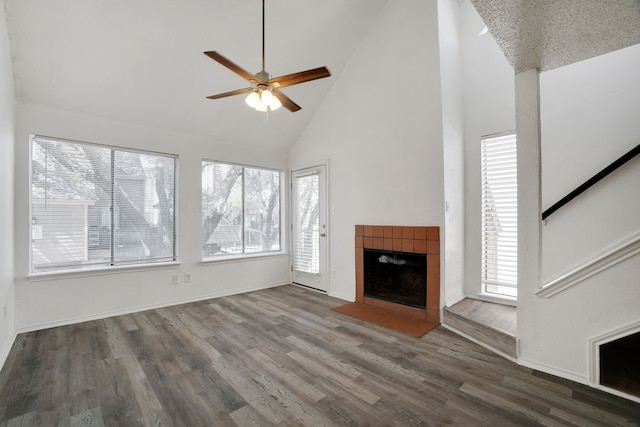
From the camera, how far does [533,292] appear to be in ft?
7.55

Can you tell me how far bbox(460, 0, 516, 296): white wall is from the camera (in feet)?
11.5

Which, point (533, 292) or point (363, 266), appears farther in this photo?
point (363, 266)

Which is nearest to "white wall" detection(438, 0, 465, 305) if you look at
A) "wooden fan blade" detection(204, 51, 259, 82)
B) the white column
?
the white column

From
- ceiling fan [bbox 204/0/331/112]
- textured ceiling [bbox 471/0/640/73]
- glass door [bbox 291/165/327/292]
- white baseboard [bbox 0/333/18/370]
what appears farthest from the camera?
glass door [bbox 291/165/327/292]

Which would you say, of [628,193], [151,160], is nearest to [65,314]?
[151,160]

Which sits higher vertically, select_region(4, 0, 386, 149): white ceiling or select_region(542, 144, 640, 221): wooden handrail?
select_region(4, 0, 386, 149): white ceiling

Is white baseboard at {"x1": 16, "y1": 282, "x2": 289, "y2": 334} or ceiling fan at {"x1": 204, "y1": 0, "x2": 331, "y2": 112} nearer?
ceiling fan at {"x1": 204, "y1": 0, "x2": 331, "y2": 112}

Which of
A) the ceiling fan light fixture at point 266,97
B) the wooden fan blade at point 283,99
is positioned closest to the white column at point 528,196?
the wooden fan blade at point 283,99

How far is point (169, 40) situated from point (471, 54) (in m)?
3.71

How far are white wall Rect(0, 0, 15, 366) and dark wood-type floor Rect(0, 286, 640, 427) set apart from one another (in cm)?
28

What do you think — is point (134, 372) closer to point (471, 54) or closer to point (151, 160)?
point (151, 160)

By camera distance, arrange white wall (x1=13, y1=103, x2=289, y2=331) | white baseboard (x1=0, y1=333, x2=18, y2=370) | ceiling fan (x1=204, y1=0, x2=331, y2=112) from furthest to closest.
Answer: white wall (x1=13, y1=103, x2=289, y2=331) < white baseboard (x1=0, y1=333, x2=18, y2=370) < ceiling fan (x1=204, y1=0, x2=331, y2=112)

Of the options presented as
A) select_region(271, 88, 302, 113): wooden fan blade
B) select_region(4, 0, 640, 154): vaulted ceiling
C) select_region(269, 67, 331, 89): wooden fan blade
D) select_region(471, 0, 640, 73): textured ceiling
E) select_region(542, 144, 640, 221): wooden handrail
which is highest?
select_region(4, 0, 640, 154): vaulted ceiling

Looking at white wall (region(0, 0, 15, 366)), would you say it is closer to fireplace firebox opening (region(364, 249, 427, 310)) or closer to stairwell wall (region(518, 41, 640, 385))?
fireplace firebox opening (region(364, 249, 427, 310))
